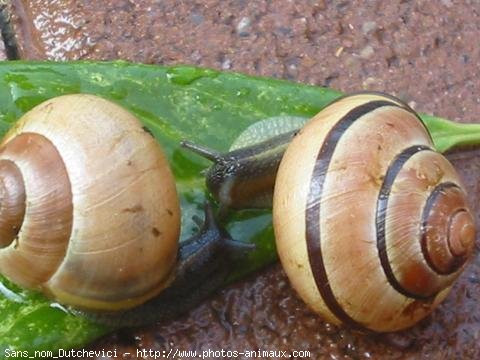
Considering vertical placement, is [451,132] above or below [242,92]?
below

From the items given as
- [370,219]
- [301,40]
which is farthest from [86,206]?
[301,40]

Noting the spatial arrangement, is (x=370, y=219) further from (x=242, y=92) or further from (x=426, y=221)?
(x=242, y=92)

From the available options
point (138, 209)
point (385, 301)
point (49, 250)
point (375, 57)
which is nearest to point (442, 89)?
point (375, 57)

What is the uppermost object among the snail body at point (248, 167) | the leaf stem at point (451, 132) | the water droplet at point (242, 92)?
the water droplet at point (242, 92)

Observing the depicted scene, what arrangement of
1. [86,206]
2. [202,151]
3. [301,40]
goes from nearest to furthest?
[86,206] < [202,151] < [301,40]

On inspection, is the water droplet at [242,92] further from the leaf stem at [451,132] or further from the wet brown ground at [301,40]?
the leaf stem at [451,132]

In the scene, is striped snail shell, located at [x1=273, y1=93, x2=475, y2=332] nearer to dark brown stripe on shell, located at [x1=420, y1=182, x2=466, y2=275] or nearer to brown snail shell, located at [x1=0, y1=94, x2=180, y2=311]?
dark brown stripe on shell, located at [x1=420, y1=182, x2=466, y2=275]

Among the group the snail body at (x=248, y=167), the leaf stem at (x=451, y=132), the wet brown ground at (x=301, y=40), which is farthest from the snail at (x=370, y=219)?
the wet brown ground at (x=301, y=40)

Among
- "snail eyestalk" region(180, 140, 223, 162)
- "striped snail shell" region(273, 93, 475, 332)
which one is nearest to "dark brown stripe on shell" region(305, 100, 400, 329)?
"striped snail shell" region(273, 93, 475, 332)
